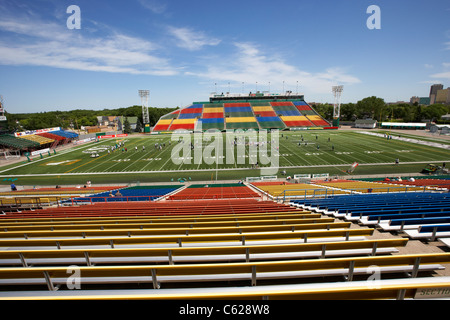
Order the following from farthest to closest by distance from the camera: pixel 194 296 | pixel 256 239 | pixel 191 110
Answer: pixel 191 110 < pixel 256 239 < pixel 194 296

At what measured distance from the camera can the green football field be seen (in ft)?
91.5

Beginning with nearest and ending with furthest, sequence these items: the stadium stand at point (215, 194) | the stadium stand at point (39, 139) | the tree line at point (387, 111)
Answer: the stadium stand at point (215, 194), the stadium stand at point (39, 139), the tree line at point (387, 111)

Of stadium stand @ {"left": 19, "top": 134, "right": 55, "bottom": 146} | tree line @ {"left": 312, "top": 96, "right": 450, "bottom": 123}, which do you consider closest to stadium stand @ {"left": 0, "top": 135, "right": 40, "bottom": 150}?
stadium stand @ {"left": 19, "top": 134, "right": 55, "bottom": 146}

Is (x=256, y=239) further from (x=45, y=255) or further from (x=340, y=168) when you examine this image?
(x=340, y=168)

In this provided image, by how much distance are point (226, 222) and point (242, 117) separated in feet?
235

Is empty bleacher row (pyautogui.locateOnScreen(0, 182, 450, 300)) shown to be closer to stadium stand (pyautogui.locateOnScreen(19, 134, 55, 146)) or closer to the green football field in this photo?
the green football field

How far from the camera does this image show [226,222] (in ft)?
17.6

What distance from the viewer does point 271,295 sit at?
79.7 inches

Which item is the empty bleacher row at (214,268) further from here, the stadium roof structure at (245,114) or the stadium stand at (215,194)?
the stadium roof structure at (245,114)

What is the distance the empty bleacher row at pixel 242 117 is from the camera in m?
68.9

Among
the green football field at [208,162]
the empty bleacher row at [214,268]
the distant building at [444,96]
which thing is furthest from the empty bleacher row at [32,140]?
the distant building at [444,96]

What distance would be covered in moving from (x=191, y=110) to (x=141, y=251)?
83.2 m

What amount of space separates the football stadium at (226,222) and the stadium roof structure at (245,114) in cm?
2414
